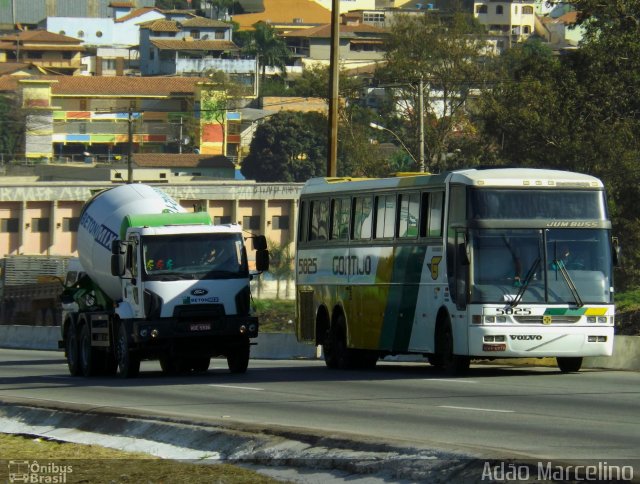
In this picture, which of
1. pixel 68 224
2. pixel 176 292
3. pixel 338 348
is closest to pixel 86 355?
pixel 176 292

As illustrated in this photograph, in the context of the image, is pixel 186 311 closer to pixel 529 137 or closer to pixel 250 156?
pixel 529 137

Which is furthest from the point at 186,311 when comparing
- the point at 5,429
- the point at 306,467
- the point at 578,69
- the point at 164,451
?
the point at 578,69

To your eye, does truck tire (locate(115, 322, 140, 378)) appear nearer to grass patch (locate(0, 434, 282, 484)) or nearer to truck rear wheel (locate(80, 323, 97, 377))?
truck rear wheel (locate(80, 323, 97, 377))

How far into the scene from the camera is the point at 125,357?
2600 cm

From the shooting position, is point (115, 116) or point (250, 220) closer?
point (250, 220)

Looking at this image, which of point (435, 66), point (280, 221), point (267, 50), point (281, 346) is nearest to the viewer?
Result: point (281, 346)

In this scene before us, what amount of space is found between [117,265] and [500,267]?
686 cm

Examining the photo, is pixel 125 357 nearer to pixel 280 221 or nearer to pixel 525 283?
pixel 525 283

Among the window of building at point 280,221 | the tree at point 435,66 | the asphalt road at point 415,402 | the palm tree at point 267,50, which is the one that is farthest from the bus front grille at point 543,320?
the palm tree at point 267,50

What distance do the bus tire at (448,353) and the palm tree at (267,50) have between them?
156742mm

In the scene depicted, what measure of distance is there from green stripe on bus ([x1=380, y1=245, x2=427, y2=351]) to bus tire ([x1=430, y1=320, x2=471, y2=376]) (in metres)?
1.09

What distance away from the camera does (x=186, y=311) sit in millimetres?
25391

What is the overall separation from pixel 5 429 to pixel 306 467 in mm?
6193

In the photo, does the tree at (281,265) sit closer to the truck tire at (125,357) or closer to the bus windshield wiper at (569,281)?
the truck tire at (125,357)
